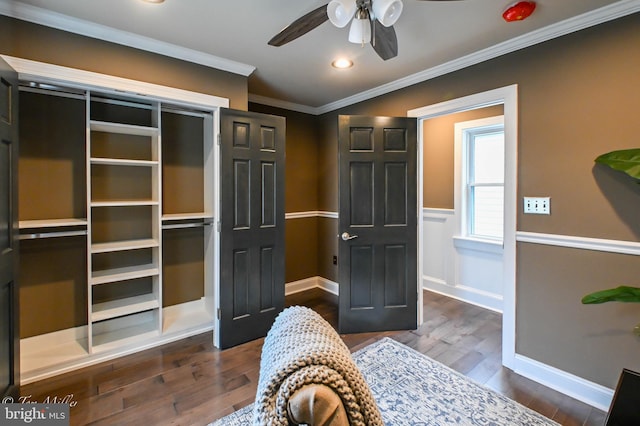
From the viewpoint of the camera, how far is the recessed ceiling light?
266 centimetres

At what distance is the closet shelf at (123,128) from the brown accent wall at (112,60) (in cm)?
42

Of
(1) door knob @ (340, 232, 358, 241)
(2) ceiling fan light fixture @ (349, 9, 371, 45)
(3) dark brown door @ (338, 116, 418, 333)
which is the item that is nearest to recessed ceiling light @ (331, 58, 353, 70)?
(3) dark brown door @ (338, 116, 418, 333)

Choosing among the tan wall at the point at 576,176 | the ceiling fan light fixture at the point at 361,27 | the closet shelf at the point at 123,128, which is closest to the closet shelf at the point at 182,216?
the closet shelf at the point at 123,128

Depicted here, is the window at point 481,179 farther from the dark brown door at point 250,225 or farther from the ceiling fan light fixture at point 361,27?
the ceiling fan light fixture at point 361,27

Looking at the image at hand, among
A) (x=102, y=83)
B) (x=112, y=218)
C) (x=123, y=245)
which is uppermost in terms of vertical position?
(x=102, y=83)

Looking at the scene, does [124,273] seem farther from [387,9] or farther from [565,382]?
[565,382]

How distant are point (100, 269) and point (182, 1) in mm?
2270

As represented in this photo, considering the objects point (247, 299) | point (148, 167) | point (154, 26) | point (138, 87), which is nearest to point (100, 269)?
point (148, 167)

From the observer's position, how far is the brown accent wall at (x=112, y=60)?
195cm

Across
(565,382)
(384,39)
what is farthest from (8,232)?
(565,382)

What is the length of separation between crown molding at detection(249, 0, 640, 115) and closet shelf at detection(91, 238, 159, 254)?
2.72 metres

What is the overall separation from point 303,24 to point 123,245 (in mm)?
2225

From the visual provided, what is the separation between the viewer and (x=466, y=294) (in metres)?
3.83

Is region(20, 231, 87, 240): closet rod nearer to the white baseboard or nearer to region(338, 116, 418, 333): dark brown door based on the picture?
region(338, 116, 418, 333): dark brown door
